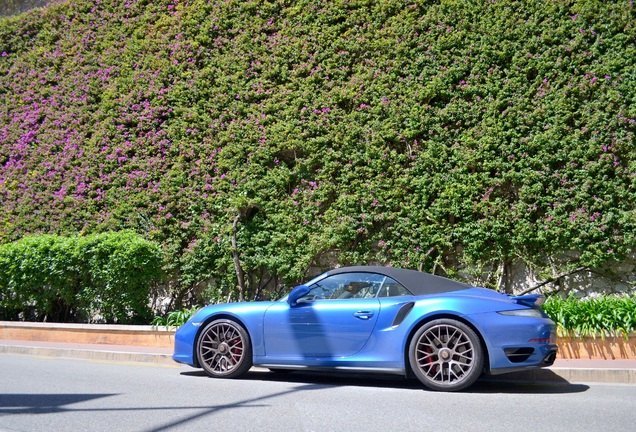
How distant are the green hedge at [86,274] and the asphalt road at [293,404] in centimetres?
382

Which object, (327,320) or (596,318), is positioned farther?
(596,318)

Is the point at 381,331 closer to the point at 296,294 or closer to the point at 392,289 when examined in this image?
the point at 392,289

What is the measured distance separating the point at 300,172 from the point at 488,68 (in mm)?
3662

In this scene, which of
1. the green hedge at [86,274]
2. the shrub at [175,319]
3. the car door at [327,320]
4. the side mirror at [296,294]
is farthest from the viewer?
the green hedge at [86,274]

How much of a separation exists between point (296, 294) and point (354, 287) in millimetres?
636

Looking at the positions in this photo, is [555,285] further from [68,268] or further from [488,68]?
[68,268]

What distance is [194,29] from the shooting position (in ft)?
46.0

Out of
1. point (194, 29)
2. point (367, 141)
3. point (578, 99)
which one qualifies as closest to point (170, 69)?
point (194, 29)

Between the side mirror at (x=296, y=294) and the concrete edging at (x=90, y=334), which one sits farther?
the concrete edging at (x=90, y=334)

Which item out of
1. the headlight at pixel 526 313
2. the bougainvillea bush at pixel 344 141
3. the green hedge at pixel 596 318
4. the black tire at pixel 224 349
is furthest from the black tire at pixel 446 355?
the bougainvillea bush at pixel 344 141

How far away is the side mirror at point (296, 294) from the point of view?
6.98 meters

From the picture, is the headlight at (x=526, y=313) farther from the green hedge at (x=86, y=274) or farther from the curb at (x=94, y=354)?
the green hedge at (x=86, y=274)

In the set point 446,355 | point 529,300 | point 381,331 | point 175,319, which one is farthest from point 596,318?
point 175,319

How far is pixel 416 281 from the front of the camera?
6887mm
